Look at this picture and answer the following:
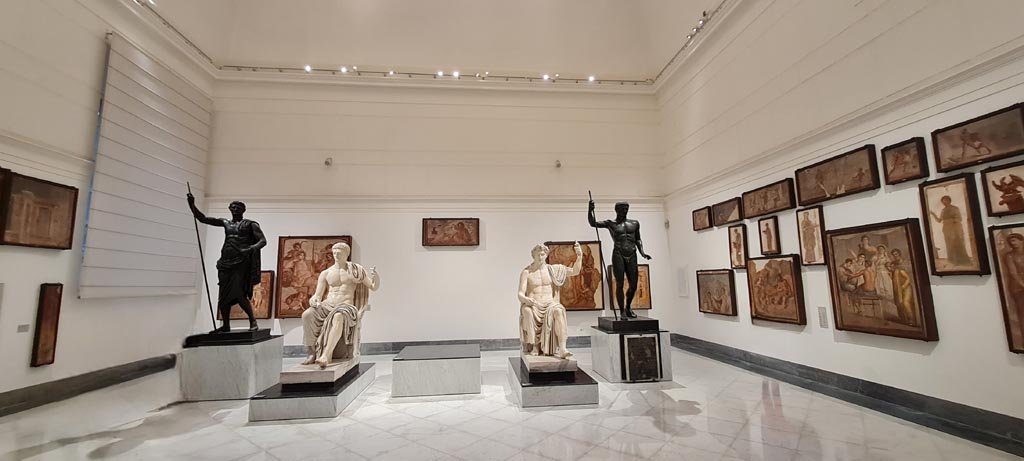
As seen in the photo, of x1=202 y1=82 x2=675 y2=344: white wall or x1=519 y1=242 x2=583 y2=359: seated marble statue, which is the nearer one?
x1=519 y1=242 x2=583 y2=359: seated marble statue

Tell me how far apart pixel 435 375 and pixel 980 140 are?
23.6ft

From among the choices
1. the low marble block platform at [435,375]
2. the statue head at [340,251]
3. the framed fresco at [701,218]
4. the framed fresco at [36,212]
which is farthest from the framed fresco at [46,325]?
the framed fresco at [701,218]

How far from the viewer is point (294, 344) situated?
9164 mm

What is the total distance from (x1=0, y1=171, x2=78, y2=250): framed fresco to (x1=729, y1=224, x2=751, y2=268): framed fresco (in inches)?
476

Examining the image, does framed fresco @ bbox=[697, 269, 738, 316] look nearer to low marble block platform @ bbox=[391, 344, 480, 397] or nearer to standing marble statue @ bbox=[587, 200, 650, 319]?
standing marble statue @ bbox=[587, 200, 650, 319]

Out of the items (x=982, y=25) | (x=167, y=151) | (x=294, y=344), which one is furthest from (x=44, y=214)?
(x=982, y=25)

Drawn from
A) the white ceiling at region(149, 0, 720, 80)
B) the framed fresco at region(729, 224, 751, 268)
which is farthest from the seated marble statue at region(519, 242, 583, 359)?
the white ceiling at region(149, 0, 720, 80)

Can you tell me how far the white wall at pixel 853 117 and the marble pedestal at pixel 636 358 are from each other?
2202mm

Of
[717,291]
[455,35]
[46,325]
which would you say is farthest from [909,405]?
[46,325]

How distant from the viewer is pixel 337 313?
18.7 feet

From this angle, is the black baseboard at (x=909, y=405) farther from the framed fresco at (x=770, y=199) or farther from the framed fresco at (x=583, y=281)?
the framed fresco at (x=583, y=281)

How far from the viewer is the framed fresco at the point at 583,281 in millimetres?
10008

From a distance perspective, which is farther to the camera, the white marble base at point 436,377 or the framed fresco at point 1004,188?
the white marble base at point 436,377

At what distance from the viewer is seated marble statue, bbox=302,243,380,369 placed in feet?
18.3
